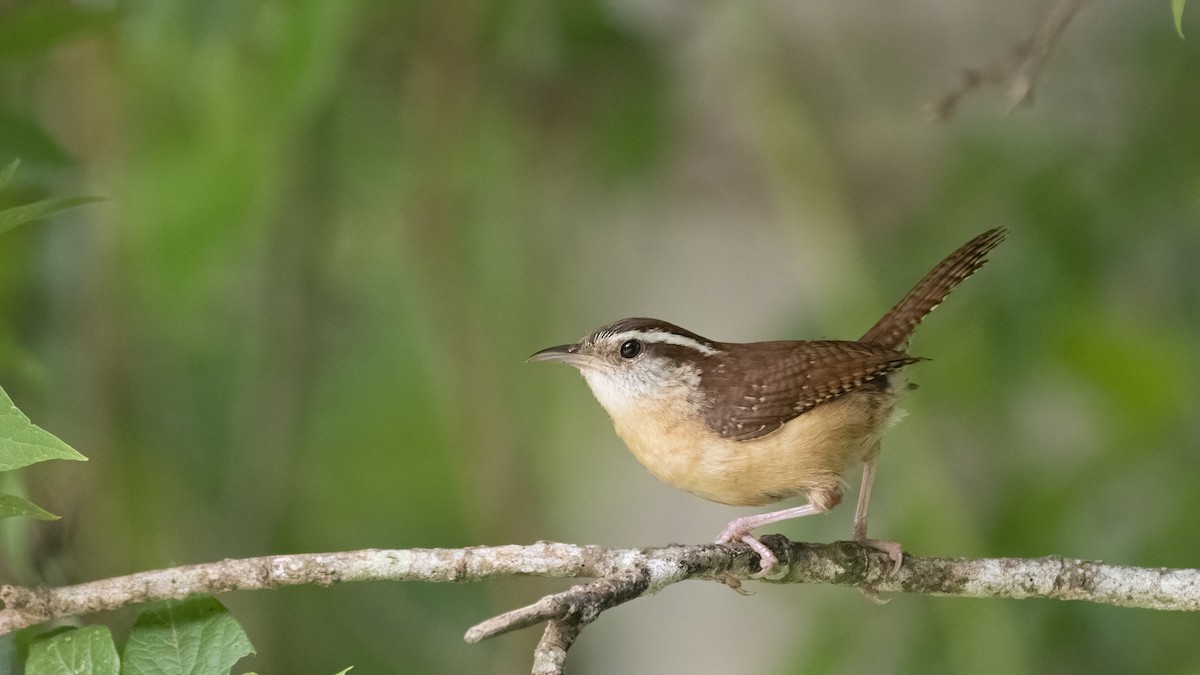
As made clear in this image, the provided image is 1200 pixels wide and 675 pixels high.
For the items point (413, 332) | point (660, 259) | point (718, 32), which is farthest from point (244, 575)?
point (660, 259)

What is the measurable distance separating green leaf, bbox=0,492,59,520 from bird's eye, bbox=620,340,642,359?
1661 mm

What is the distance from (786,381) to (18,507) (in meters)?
1.78

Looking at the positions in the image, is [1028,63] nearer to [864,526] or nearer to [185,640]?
[864,526]

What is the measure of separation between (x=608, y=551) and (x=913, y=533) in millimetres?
1900

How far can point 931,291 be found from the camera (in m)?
3.19

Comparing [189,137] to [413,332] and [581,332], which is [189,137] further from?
[581,332]

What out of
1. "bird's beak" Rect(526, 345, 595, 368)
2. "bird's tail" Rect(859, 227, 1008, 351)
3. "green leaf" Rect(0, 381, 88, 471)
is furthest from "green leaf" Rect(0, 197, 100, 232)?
"bird's tail" Rect(859, 227, 1008, 351)

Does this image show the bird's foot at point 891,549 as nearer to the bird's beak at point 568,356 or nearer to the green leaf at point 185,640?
the bird's beak at point 568,356

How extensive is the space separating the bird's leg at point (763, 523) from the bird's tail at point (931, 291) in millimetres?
469

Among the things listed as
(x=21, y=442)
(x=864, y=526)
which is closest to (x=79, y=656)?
(x=21, y=442)

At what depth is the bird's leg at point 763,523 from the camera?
2453 millimetres

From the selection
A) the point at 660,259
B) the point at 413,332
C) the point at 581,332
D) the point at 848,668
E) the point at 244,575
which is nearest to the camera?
the point at 244,575

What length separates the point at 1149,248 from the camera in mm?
3863

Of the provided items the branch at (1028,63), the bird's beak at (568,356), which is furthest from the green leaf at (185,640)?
the branch at (1028,63)
